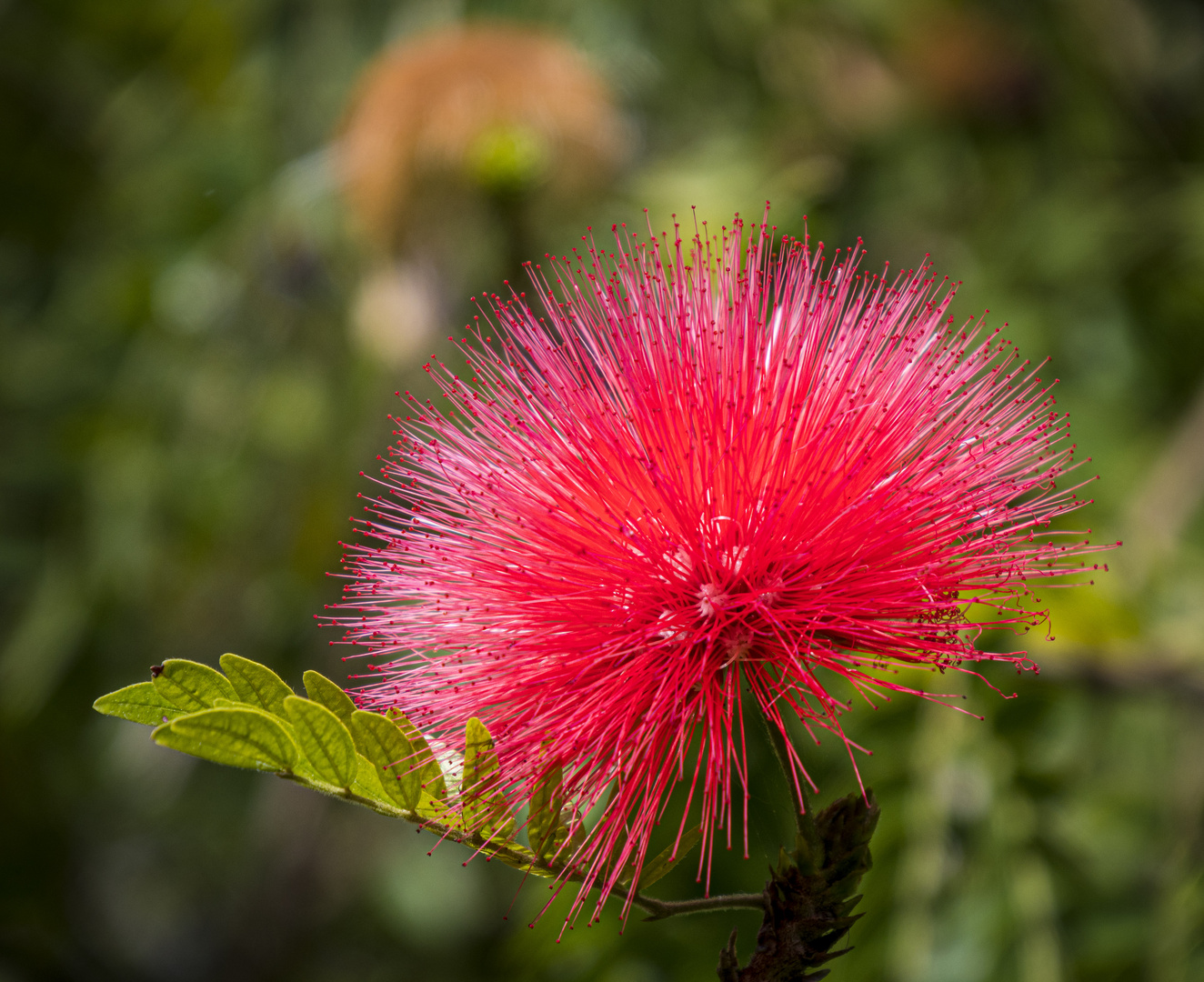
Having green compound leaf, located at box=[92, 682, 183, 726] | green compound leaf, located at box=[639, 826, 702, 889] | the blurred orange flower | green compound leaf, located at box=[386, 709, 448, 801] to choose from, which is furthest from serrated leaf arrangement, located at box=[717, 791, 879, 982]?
the blurred orange flower

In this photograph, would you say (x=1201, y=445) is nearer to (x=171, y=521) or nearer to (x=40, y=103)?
(x=171, y=521)

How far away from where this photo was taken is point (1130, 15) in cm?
688

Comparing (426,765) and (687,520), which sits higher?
(687,520)

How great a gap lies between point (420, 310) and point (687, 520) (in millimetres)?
3547

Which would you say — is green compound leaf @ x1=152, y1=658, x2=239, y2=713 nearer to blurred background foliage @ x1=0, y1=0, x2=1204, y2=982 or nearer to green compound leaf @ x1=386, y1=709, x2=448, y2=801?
green compound leaf @ x1=386, y1=709, x2=448, y2=801

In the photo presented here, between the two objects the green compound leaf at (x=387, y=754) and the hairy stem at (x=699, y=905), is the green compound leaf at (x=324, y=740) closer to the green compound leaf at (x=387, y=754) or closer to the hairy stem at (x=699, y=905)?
the green compound leaf at (x=387, y=754)

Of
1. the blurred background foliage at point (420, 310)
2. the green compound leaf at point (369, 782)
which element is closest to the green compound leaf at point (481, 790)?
the green compound leaf at point (369, 782)

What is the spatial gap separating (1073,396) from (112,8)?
19.0ft

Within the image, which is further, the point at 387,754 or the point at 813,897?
the point at 387,754

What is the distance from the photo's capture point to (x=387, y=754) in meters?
1.61

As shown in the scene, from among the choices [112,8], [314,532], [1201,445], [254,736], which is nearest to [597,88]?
[314,532]

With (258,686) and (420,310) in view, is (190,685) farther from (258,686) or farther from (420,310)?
(420,310)

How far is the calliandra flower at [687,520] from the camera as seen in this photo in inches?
67.6

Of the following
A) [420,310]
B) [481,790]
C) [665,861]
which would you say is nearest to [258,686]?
[481,790]
